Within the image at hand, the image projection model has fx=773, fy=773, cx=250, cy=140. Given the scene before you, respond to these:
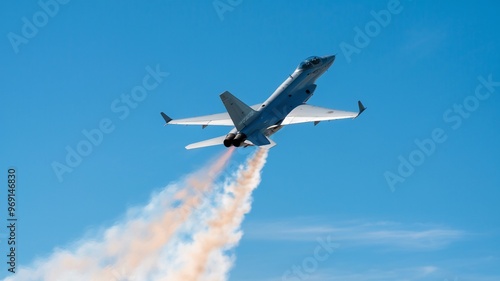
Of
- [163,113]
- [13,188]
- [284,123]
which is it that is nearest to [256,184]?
[284,123]

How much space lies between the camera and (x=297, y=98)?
7338 cm

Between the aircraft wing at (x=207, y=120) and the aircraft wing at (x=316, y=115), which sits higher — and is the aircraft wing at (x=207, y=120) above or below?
above

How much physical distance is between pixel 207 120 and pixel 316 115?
10.7 metres

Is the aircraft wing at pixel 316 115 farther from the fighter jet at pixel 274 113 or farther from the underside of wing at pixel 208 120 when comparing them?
the underside of wing at pixel 208 120

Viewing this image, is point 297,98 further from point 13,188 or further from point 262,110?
point 13,188

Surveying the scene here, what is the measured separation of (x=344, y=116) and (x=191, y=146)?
541 inches

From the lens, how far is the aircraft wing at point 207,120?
72062 millimetres

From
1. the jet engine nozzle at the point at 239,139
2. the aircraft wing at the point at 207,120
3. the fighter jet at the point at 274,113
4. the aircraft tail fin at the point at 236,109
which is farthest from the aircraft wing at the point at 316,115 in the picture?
the jet engine nozzle at the point at 239,139

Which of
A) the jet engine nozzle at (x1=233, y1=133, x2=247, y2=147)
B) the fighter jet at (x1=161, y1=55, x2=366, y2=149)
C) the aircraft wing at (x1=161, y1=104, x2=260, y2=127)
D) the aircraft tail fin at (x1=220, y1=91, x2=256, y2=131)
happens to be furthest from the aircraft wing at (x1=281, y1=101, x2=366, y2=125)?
the jet engine nozzle at (x1=233, y1=133, x2=247, y2=147)

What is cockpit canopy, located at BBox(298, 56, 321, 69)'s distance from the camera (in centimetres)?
7606

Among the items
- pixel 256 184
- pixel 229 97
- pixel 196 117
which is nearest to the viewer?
pixel 229 97

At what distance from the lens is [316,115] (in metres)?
69.7

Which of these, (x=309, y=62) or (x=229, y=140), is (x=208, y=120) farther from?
(x=309, y=62)

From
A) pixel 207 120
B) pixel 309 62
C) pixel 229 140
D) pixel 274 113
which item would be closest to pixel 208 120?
pixel 207 120
